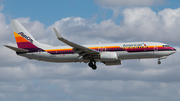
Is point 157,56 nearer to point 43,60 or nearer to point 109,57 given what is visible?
point 109,57

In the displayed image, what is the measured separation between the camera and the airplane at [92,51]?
5797 centimetres

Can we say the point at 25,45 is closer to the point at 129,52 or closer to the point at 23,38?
the point at 23,38

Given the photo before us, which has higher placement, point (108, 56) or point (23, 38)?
point (23, 38)

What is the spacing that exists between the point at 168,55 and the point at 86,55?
15.9 metres

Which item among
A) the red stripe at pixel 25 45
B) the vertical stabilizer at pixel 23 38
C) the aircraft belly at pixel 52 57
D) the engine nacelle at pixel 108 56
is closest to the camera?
the engine nacelle at pixel 108 56

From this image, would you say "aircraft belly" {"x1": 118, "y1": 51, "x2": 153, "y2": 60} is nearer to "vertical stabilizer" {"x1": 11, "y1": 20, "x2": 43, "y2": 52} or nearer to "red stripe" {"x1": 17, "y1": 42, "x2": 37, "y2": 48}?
"vertical stabilizer" {"x1": 11, "y1": 20, "x2": 43, "y2": 52}

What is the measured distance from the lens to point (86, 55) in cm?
5947

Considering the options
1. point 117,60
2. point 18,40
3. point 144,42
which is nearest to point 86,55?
point 117,60

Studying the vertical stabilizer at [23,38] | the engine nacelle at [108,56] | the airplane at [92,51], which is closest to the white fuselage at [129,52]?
the airplane at [92,51]

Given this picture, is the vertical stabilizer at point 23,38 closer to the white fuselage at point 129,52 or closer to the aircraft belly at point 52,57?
the aircraft belly at point 52,57

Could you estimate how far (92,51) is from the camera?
57.5m

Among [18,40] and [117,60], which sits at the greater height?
[18,40]

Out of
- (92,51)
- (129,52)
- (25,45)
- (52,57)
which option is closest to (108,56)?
(92,51)

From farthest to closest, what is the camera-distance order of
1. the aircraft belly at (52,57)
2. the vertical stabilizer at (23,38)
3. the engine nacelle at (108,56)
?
the vertical stabilizer at (23,38) → the aircraft belly at (52,57) → the engine nacelle at (108,56)
